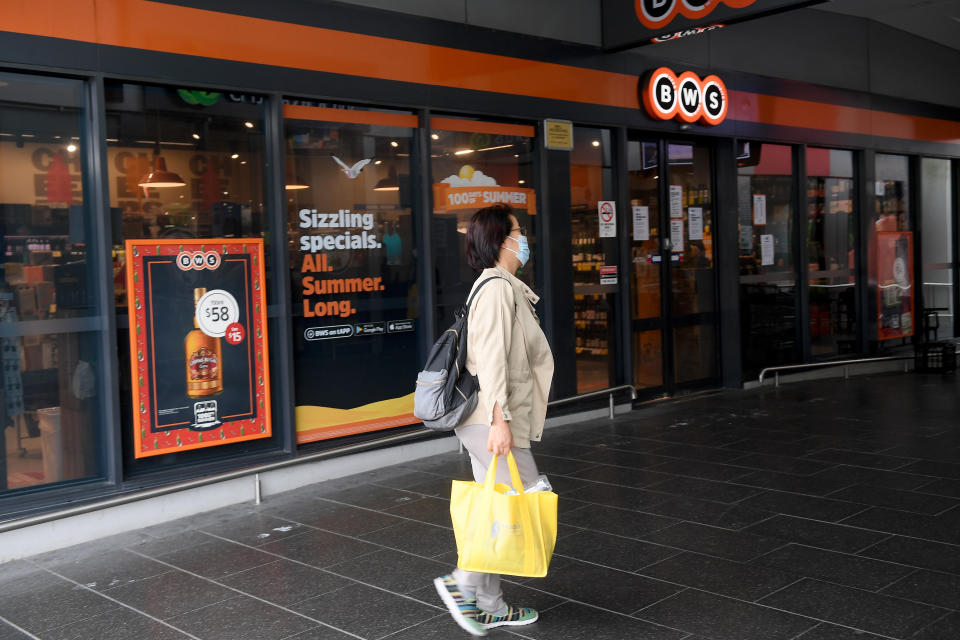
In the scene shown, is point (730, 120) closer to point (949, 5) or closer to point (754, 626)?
point (949, 5)

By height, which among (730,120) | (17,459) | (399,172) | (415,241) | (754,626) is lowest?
(754,626)

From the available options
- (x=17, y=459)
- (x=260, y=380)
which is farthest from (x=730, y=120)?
(x=17, y=459)

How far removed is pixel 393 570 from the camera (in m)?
4.72

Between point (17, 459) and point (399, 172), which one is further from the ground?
point (399, 172)

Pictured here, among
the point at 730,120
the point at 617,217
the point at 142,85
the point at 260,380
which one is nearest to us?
the point at 142,85

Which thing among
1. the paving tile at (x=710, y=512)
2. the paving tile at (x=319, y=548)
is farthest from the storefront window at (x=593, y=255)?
the paving tile at (x=319, y=548)

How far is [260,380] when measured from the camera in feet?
20.8

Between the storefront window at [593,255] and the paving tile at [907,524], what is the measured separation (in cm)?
364

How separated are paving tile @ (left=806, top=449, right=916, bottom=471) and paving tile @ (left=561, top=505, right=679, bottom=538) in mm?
2005

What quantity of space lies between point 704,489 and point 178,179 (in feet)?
12.9

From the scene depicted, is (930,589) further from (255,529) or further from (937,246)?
(937,246)

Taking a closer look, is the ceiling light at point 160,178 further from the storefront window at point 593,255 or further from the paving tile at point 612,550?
the storefront window at point 593,255

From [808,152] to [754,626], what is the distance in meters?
8.54

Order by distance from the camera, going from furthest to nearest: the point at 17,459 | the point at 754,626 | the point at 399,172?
the point at 399,172 → the point at 17,459 → the point at 754,626
